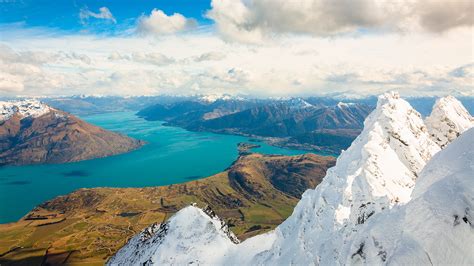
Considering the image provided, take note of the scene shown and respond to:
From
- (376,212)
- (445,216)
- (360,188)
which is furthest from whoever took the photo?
(360,188)

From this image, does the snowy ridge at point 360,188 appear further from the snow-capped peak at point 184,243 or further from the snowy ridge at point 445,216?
the snowy ridge at point 445,216

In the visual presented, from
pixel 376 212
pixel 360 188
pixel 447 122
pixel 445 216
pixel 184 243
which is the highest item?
pixel 445 216

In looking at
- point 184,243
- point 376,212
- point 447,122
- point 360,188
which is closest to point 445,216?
point 376,212

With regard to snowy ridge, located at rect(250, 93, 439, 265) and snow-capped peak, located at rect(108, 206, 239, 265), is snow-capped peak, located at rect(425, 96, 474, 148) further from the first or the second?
snow-capped peak, located at rect(108, 206, 239, 265)

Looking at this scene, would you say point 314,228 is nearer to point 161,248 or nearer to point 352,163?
point 352,163

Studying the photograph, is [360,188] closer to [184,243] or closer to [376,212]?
[376,212]

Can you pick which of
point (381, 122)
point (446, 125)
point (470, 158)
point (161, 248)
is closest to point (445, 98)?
point (446, 125)

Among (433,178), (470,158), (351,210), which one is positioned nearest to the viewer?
(470,158)
